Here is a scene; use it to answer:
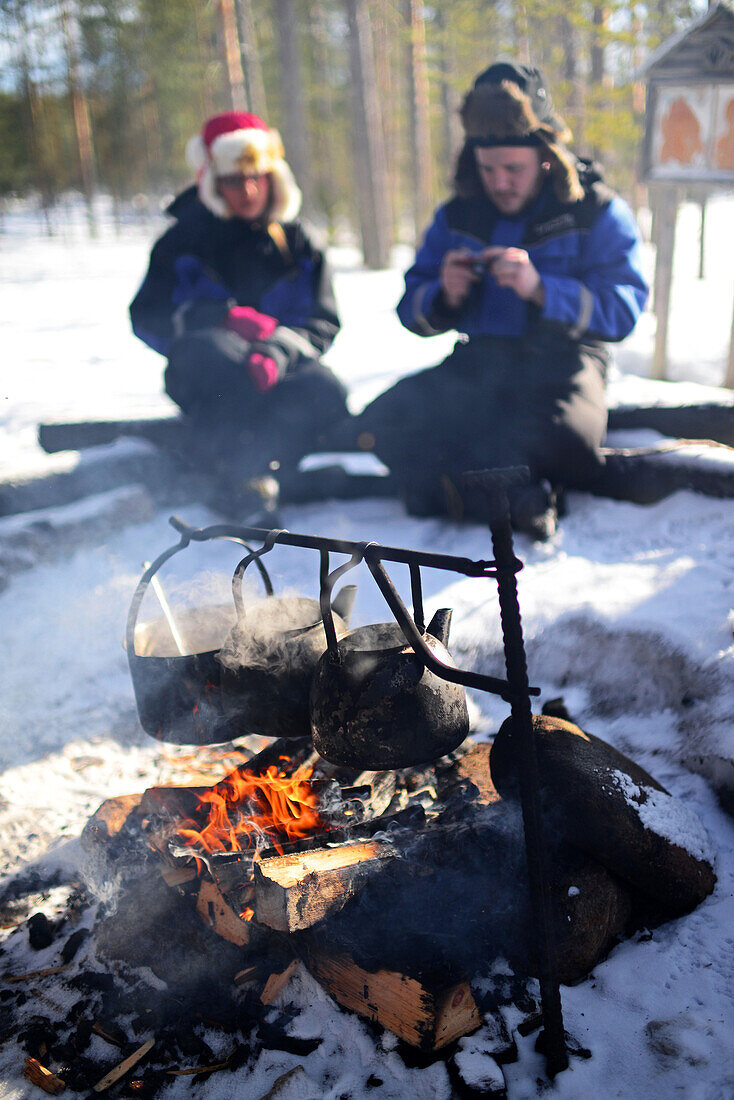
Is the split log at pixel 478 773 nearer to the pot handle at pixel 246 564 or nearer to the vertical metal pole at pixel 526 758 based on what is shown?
the vertical metal pole at pixel 526 758

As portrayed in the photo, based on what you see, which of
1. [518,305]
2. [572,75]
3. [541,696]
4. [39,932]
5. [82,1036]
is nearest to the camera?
[82,1036]

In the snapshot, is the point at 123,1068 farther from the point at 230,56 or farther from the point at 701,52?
the point at 230,56

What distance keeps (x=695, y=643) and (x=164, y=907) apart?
1.81m

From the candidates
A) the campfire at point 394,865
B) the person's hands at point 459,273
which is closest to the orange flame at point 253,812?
the campfire at point 394,865

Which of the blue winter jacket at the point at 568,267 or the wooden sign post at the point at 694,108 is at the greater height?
the wooden sign post at the point at 694,108

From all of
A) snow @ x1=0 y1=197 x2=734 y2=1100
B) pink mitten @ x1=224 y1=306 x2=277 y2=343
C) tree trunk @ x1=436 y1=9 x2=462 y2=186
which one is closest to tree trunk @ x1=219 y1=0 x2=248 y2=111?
tree trunk @ x1=436 y1=9 x2=462 y2=186

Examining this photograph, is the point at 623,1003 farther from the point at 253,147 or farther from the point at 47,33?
the point at 47,33

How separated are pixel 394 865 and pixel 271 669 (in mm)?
579

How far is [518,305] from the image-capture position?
141 inches

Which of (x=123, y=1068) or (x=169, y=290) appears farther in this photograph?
(x=169, y=290)

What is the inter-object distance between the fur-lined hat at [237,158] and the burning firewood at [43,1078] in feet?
13.2

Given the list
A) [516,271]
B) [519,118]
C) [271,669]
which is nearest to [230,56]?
[519,118]

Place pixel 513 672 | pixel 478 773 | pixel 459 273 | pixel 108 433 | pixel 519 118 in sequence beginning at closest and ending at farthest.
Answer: pixel 513 672, pixel 478 773, pixel 519 118, pixel 459 273, pixel 108 433

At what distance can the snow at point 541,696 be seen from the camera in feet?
5.00
